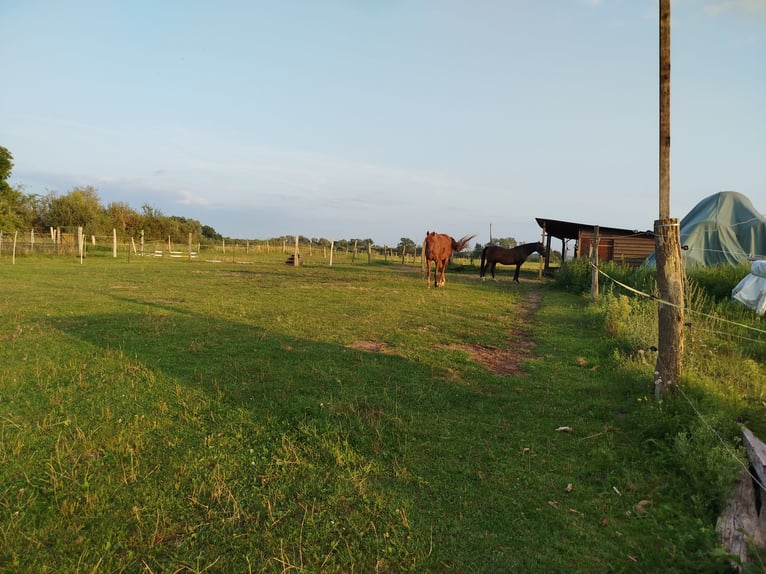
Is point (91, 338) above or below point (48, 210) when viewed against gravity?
below

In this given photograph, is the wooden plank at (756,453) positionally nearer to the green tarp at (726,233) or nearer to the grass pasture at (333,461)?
the grass pasture at (333,461)

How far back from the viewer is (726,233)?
15016 mm

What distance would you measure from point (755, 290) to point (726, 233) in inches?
346

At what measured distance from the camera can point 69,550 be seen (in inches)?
86.1

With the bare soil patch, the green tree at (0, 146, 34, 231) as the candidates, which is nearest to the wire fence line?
the green tree at (0, 146, 34, 231)

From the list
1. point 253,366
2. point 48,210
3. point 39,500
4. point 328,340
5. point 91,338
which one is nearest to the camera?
point 39,500

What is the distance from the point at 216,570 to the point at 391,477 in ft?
4.08

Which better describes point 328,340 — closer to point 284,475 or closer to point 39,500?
point 284,475

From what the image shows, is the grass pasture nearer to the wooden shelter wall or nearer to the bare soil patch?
the bare soil patch

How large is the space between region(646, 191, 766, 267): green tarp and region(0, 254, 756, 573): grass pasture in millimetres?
11590

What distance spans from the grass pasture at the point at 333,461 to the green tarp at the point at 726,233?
1159 centimetres

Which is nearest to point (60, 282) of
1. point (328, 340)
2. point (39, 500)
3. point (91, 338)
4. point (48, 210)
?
point (91, 338)

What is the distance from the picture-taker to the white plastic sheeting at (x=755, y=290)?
7.79 meters

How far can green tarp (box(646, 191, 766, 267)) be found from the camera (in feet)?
47.8
